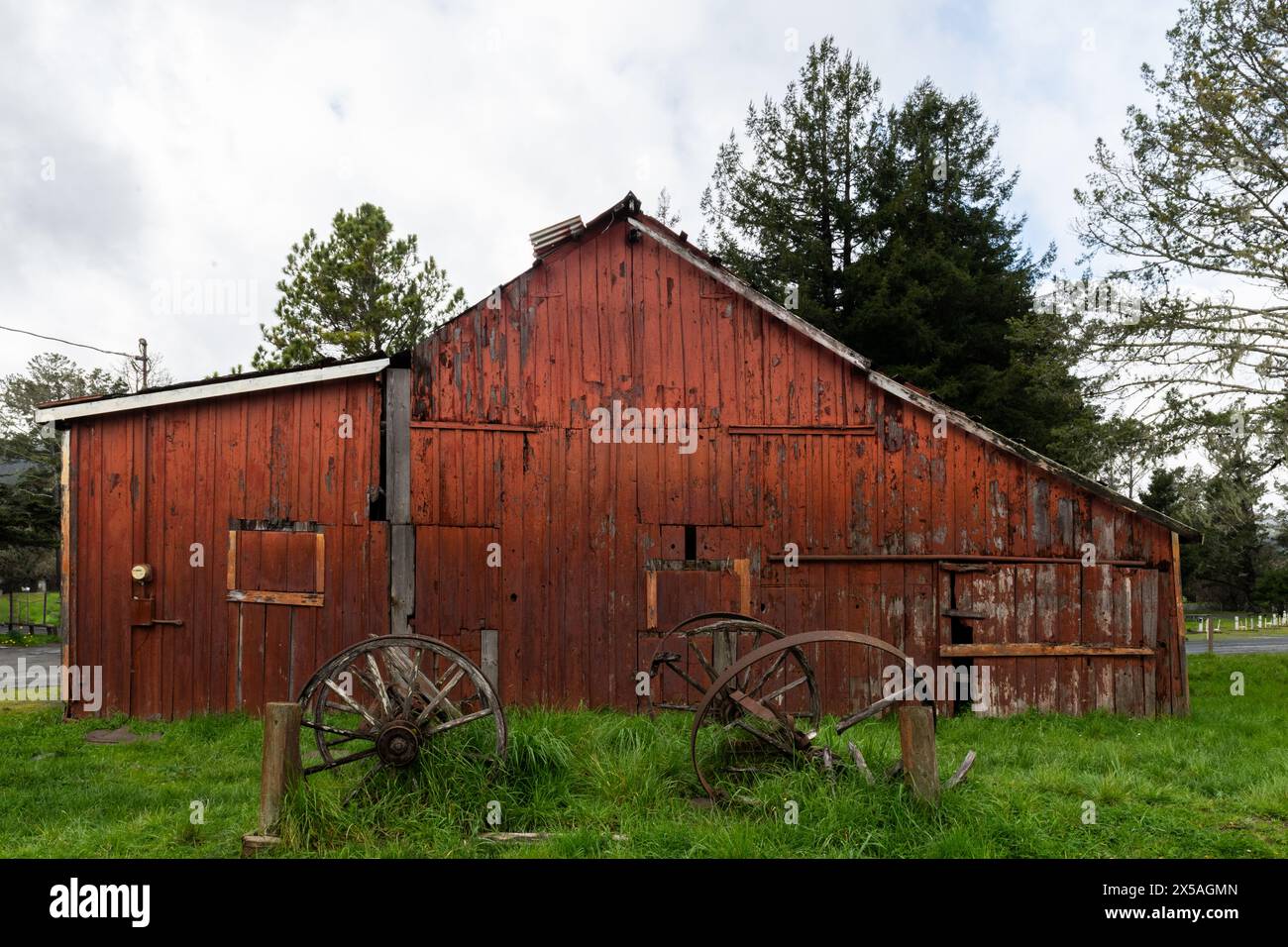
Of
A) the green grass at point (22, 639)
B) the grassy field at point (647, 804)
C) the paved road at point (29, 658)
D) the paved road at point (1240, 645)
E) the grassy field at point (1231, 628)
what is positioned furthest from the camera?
the grassy field at point (1231, 628)

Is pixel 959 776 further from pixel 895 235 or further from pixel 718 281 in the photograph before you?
pixel 895 235

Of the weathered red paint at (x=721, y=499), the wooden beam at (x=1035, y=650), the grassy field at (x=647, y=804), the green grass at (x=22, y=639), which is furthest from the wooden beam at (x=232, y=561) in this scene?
the green grass at (x=22, y=639)

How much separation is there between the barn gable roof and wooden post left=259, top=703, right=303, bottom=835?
654cm

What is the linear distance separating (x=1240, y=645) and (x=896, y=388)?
19394 millimetres

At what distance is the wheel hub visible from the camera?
18.8 feet

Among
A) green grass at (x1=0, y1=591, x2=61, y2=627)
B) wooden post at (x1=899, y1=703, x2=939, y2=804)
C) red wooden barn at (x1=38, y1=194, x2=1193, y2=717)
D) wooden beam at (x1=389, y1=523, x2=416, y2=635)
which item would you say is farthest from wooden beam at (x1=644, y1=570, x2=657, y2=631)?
green grass at (x1=0, y1=591, x2=61, y2=627)

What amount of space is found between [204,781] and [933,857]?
20.2 ft

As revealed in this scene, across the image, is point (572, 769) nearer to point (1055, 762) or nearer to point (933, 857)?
point (933, 857)

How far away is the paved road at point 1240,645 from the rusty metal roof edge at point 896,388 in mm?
13187

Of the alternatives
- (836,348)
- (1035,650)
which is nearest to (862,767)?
(1035,650)

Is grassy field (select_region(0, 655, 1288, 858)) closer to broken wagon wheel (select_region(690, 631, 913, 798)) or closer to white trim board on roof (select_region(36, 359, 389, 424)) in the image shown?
broken wagon wheel (select_region(690, 631, 913, 798))

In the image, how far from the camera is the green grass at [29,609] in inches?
898

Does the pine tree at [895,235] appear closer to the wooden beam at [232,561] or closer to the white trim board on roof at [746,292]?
the white trim board on roof at [746,292]
